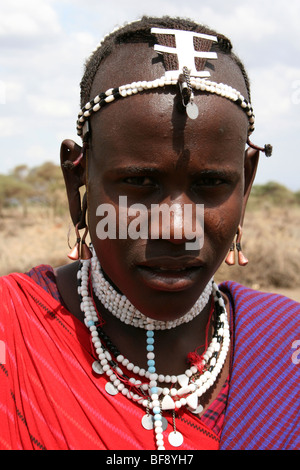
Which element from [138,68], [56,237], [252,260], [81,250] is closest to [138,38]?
[138,68]

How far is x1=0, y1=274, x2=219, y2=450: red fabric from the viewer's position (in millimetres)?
1539

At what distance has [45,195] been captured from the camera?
1938 cm

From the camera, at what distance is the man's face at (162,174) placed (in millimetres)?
1475

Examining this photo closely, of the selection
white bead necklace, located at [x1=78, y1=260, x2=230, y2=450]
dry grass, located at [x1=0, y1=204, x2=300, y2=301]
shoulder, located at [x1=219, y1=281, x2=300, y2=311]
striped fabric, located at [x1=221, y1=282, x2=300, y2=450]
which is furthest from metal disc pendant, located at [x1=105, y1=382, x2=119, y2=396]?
dry grass, located at [x1=0, y1=204, x2=300, y2=301]

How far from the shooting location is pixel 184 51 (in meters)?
1.55

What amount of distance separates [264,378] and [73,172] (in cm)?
104

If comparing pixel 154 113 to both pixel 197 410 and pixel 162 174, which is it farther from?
pixel 197 410

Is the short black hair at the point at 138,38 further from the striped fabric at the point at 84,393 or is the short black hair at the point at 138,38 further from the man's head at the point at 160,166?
the striped fabric at the point at 84,393

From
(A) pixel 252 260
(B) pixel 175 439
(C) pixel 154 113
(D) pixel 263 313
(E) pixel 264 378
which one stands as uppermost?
(C) pixel 154 113

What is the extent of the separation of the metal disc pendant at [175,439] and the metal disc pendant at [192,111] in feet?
3.42

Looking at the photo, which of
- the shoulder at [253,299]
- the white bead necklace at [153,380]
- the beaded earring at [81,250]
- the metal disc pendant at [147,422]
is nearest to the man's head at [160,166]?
the beaded earring at [81,250]
